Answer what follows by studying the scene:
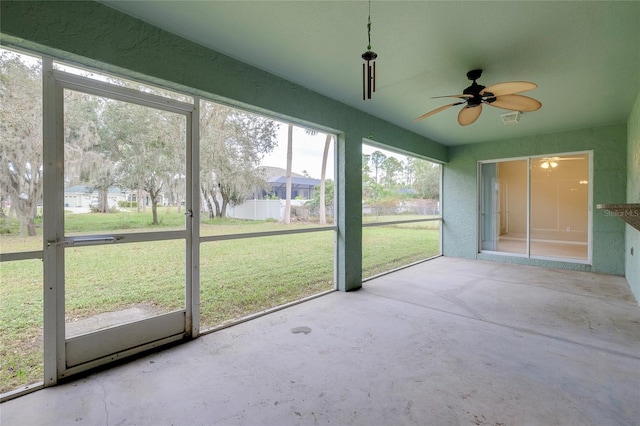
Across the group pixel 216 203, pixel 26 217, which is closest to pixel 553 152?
pixel 216 203

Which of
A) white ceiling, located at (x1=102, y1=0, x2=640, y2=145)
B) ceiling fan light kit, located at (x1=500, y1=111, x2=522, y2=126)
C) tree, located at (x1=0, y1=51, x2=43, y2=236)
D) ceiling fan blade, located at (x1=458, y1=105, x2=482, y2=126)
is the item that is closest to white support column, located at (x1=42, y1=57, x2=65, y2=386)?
tree, located at (x1=0, y1=51, x2=43, y2=236)

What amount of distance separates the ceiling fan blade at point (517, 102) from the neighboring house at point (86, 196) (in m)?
3.41

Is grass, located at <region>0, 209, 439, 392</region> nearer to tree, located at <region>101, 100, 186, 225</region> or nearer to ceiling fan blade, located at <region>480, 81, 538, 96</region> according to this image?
tree, located at <region>101, 100, 186, 225</region>

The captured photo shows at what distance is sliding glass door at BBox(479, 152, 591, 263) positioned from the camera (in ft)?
20.0

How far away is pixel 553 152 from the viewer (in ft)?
17.9

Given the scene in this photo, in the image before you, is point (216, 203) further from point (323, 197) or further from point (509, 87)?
point (509, 87)

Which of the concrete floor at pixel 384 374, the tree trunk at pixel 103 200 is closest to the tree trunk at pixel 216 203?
the tree trunk at pixel 103 200

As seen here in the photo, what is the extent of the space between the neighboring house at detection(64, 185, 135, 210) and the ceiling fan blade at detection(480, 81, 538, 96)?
10.3 ft

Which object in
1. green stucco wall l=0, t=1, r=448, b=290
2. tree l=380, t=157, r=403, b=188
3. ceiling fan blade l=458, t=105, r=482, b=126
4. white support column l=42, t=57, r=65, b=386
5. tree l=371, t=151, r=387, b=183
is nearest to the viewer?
green stucco wall l=0, t=1, r=448, b=290

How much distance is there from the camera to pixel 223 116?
3053 mm

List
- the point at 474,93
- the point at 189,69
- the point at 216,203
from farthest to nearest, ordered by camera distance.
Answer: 1. the point at 216,203
2. the point at 474,93
3. the point at 189,69

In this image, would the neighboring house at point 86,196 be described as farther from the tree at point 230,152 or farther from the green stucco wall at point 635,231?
the green stucco wall at point 635,231

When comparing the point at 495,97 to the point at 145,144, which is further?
the point at 495,97

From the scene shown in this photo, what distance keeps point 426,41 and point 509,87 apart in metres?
0.79
